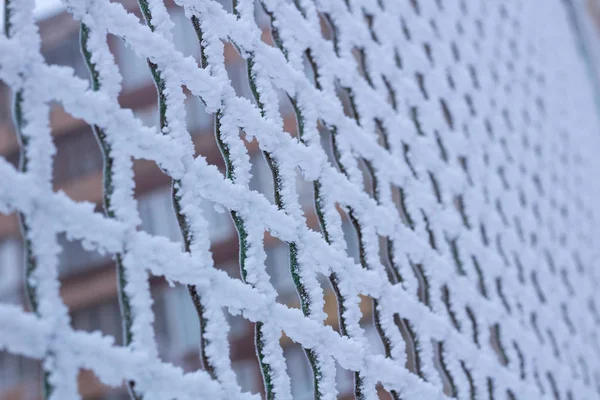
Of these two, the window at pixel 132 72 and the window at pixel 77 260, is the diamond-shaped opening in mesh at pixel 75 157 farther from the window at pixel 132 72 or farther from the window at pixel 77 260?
the window at pixel 132 72

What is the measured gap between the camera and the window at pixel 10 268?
11.2m

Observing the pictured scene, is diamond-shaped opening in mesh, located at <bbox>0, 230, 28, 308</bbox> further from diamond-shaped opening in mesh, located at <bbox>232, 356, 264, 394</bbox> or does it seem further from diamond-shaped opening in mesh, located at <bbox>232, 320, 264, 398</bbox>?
diamond-shaped opening in mesh, located at <bbox>232, 356, 264, 394</bbox>

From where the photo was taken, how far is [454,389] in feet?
2.96

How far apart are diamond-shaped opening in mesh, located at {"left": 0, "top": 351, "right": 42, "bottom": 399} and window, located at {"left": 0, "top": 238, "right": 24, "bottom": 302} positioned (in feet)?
3.34

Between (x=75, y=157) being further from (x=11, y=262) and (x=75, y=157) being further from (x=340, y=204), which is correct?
(x=340, y=204)

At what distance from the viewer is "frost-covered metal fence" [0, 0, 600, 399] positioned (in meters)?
0.48

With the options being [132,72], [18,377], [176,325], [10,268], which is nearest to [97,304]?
[176,325]

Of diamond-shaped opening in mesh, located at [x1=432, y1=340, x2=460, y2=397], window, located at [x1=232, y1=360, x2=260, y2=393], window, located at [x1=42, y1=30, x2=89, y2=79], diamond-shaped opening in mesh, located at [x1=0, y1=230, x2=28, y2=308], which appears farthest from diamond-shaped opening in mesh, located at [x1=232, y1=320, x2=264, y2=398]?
diamond-shaped opening in mesh, located at [x1=432, y1=340, x2=460, y2=397]

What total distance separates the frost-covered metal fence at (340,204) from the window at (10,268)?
1086cm

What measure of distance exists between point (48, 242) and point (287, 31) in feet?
1.40

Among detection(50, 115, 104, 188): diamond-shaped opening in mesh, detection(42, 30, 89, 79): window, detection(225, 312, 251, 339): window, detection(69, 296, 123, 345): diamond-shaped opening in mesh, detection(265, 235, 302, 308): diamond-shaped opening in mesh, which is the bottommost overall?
detection(225, 312, 251, 339): window

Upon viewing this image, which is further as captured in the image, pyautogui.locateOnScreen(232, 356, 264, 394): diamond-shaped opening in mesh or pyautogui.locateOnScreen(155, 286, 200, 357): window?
pyautogui.locateOnScreen(155, 286, 200, 357): window

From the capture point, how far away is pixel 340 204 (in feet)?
2.57

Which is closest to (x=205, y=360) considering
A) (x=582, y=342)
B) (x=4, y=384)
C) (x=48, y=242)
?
(x=48, y=242)
